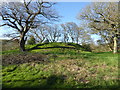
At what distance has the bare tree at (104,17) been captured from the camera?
11195 millimetres

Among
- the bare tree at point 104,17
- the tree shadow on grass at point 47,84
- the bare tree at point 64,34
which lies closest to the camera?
the tree shadow on grass at point 47,84

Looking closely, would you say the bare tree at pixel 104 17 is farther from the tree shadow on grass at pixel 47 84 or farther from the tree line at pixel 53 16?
the tree shadow on grass at pixel 47 84

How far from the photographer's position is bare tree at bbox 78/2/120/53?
36.7 ft

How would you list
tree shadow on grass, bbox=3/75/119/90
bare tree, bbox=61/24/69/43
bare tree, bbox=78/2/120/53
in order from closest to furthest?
tree shadow on grass, bbox=3/75/119/90 < bare tree, bbox=78/2/120/53 < bare tree, bbox=61/24/69/43

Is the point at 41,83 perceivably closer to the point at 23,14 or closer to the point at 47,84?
the point at 47,84

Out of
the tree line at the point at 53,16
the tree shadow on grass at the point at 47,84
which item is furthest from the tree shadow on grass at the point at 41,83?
the tree line at the point at 53,16

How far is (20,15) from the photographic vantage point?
12.5 m

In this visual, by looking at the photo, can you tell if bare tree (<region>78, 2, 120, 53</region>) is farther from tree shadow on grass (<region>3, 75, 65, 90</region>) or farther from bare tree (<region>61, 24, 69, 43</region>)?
bare tree (<region>61, 24, 69, 43</region>)

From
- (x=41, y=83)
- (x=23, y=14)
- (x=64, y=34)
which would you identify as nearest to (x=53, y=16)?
(x=23, y=14)

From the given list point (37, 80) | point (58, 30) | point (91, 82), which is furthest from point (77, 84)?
point (58, 30)

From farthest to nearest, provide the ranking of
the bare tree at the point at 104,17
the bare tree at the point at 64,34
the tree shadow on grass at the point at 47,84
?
the bare tree at the point at 64,34 < the bare tree at the point at 104,17 < the tree shadow on grass at the point at 47,84

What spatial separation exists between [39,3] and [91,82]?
1233cm

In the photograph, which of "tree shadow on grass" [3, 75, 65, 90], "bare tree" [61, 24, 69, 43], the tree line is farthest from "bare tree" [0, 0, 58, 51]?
"bare tree" [61, 24, 69, 43]

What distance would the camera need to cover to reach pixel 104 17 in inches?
477
